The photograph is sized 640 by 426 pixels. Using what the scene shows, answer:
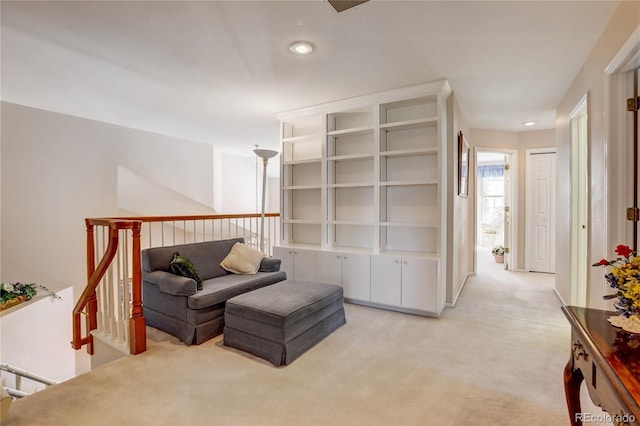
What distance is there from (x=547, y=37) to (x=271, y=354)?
324 cm

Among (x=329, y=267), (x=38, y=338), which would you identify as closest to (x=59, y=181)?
(x=38, y=338)

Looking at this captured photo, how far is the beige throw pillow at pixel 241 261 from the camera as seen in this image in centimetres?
343

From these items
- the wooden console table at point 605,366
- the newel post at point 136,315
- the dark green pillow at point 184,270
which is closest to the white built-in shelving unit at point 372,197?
the dark green pillow at point 184,270

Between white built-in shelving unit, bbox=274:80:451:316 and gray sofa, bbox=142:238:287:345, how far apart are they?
0.97 metres

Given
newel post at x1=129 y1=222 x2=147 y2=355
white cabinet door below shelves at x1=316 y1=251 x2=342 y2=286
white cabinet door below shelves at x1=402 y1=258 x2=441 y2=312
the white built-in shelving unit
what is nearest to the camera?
newel post at x1=129 y1=222 x2=147 y2=355

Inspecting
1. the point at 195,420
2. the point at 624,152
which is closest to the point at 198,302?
the point at 195,420

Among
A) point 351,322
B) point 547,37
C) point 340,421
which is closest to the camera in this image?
point 340,421


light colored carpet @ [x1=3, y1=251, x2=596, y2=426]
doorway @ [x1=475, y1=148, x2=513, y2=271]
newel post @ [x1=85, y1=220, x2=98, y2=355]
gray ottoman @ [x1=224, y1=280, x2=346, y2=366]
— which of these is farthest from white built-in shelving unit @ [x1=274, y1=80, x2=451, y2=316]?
Answer: doorway @ [x1=475, y1=148, x2=513, y2=271]

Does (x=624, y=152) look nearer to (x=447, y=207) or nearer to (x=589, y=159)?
(x=589, y=159)

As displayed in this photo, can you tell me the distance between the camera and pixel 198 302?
2559 millimetres

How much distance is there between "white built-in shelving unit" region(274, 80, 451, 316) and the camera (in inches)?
129

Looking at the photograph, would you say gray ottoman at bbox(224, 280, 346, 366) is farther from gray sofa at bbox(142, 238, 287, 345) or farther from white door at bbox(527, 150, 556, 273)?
white door at bbox(527, 150, 556, 273)

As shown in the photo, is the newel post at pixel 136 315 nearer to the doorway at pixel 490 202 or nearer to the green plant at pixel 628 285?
the green plant at pixel 628 285

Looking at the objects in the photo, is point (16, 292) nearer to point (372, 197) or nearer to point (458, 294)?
point (372, 197)
